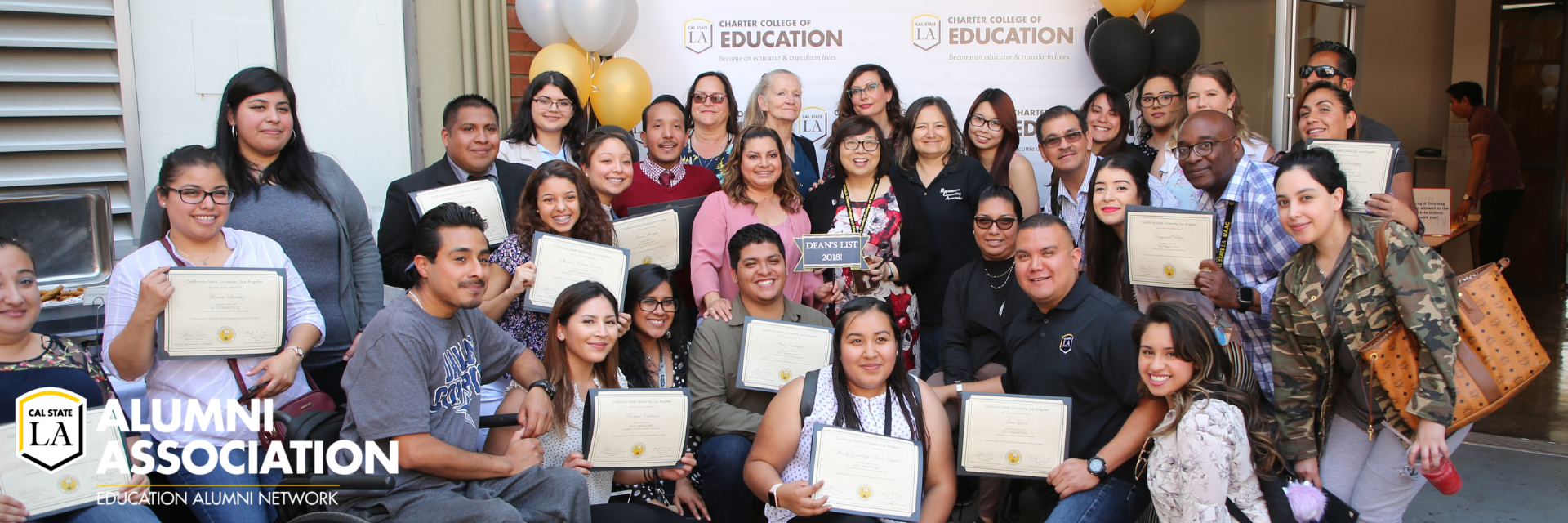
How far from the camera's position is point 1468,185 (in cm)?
877

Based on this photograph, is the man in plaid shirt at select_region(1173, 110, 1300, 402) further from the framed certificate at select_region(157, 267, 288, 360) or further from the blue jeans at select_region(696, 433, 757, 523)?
the framed certificate at select_region(157, 267, 288, 360)

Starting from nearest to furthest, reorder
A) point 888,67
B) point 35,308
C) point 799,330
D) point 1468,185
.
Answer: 1. point 35,308
2. point 799,330
3. point 888,67
4. point 1468,185

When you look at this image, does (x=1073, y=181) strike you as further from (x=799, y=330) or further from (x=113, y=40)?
(x=113, y=40)

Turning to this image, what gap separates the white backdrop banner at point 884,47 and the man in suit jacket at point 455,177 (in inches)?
73.2

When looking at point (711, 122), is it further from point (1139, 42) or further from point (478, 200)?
point (1139, 42)

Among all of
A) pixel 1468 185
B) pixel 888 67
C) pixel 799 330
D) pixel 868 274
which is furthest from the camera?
pixel 1468 185

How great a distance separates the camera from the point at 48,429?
8.60ft

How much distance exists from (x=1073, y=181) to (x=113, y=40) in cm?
435

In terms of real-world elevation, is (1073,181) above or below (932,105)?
below

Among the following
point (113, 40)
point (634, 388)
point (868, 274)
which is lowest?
point (634, 388)

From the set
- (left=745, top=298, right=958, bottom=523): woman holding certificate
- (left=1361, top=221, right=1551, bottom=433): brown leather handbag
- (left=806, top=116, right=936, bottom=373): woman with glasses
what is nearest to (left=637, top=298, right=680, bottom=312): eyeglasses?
(left=745, top=298, right=958, bottom=523): woman holding certificate

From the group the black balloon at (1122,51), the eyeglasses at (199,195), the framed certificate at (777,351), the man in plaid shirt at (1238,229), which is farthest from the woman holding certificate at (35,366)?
the black balloon at (1122,51)

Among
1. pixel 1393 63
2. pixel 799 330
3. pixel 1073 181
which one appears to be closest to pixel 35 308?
pixel 799 330

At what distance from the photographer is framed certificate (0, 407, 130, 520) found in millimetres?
2539
